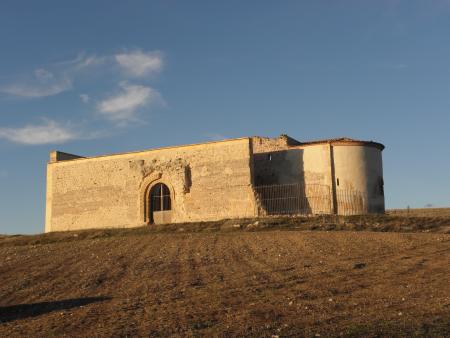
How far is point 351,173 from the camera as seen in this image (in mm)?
24922

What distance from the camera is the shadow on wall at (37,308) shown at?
966cm

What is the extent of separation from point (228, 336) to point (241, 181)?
18.1 m

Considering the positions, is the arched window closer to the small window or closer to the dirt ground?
the small window

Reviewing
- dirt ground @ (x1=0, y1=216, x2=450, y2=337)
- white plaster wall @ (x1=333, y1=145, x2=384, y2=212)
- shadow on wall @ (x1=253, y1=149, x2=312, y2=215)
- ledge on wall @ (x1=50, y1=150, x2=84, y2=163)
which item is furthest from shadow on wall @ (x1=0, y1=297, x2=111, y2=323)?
ledge on wall @ (x1=50, y1=150, x2=84, y2=163)

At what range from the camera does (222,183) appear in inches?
1011

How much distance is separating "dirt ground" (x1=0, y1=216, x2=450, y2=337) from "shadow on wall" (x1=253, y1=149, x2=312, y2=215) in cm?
585

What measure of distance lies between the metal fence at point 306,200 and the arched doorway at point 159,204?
5.01m

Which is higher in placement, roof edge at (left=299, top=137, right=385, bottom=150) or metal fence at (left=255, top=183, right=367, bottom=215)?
roof edge at (left=299, top=137, right=385, bottom=150)

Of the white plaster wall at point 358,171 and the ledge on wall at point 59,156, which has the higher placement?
the ledge on wall at point 59,156

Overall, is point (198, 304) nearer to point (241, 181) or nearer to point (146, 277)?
point (146, 277)

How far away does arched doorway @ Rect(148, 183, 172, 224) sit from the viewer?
27.3 meters

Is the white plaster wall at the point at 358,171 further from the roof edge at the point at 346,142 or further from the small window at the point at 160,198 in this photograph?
the small window at the point at 160,198

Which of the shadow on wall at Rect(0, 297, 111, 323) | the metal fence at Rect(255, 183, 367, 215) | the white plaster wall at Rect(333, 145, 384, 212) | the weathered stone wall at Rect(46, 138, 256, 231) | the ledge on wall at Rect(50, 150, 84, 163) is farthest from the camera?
the ledge on wall at Rect(50, 150, 84, 163)

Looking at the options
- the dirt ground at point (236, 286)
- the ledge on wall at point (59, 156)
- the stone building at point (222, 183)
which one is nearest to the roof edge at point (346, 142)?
the stone building at point (222, 183)
